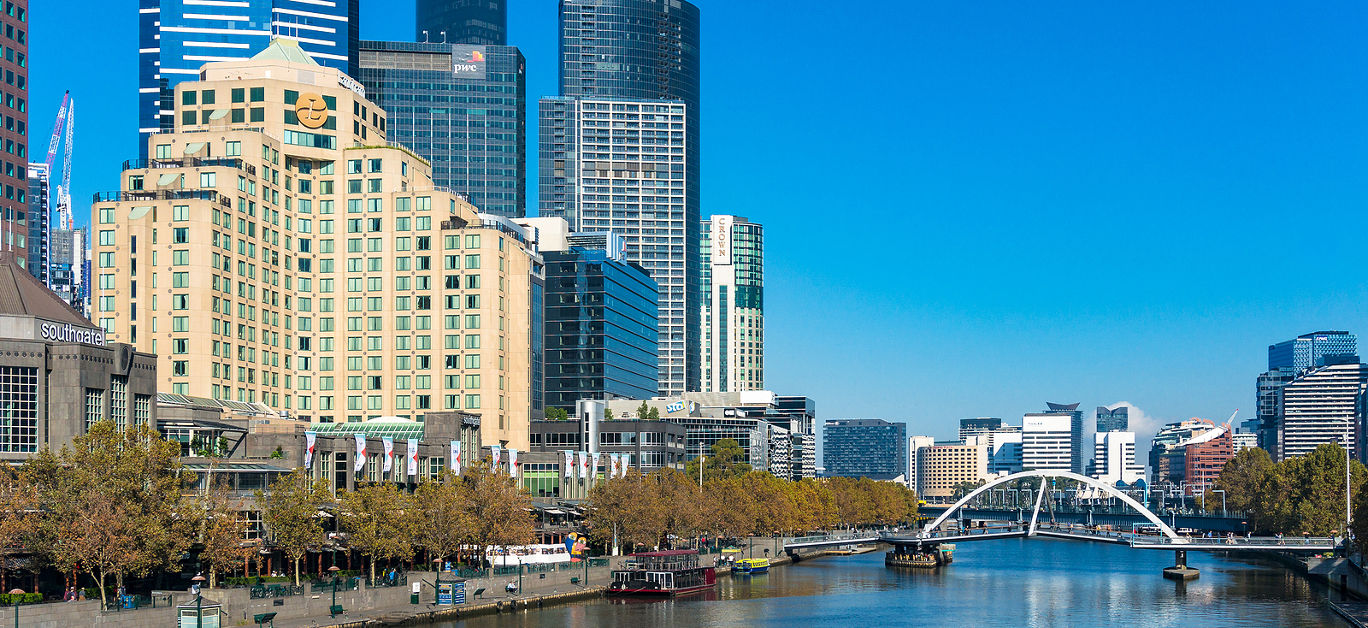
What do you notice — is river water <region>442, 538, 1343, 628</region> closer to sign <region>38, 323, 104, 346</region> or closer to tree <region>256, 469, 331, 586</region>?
tree <region>256, 469, 331, 586</region>

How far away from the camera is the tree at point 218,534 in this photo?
10031 centimetres

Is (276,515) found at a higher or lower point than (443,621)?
higher

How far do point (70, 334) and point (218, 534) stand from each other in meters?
24.7

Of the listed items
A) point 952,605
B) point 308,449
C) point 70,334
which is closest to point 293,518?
point 70,334

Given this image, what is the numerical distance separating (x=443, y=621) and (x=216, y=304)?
82757 millimetres

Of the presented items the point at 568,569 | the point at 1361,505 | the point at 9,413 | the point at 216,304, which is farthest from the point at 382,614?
the point at 1361,505

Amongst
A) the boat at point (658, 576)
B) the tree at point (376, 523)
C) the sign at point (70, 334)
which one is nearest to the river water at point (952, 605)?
the boat at point (658, 576)

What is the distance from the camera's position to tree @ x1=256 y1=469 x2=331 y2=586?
112375 mm

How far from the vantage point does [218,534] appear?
3942 inches

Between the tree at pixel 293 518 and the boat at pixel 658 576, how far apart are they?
132ft

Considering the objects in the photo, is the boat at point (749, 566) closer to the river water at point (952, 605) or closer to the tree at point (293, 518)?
the river water at point (952, 605)

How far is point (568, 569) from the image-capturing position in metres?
151

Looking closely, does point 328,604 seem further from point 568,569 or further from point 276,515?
point 568,569

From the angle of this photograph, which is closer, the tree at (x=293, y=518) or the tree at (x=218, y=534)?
the tree at (x=218, y=534)
